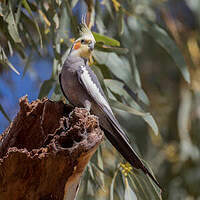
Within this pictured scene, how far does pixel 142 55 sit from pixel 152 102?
54 centimetres

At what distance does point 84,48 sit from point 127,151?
18.7 inches

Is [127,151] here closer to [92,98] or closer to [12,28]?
[92,98]

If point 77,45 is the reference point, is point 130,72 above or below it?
below

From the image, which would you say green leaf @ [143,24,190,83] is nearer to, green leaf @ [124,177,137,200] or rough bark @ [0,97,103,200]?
green leaf @ [124,177,137,200]

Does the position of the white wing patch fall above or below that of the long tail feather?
above

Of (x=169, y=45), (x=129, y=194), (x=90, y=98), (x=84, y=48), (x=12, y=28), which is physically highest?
(x=12, y=28)

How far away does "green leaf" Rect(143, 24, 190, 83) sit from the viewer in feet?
7.75

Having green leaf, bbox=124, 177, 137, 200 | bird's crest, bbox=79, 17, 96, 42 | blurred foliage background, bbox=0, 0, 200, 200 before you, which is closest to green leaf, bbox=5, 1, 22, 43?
blurred foliage background, bbox=0, 0, 200, 200

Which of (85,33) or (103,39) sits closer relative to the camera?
(85,33)

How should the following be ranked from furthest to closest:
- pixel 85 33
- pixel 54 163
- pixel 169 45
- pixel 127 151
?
pixel 169 45
pixel 85 33
pixel 127 151
pixel 54 163

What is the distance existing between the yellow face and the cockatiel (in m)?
0.02

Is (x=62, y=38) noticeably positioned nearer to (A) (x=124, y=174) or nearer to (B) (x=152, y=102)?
(A) (x=124, y=174)

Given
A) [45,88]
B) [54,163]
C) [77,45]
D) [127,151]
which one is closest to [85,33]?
[77,45]

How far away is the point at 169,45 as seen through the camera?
2.45m
